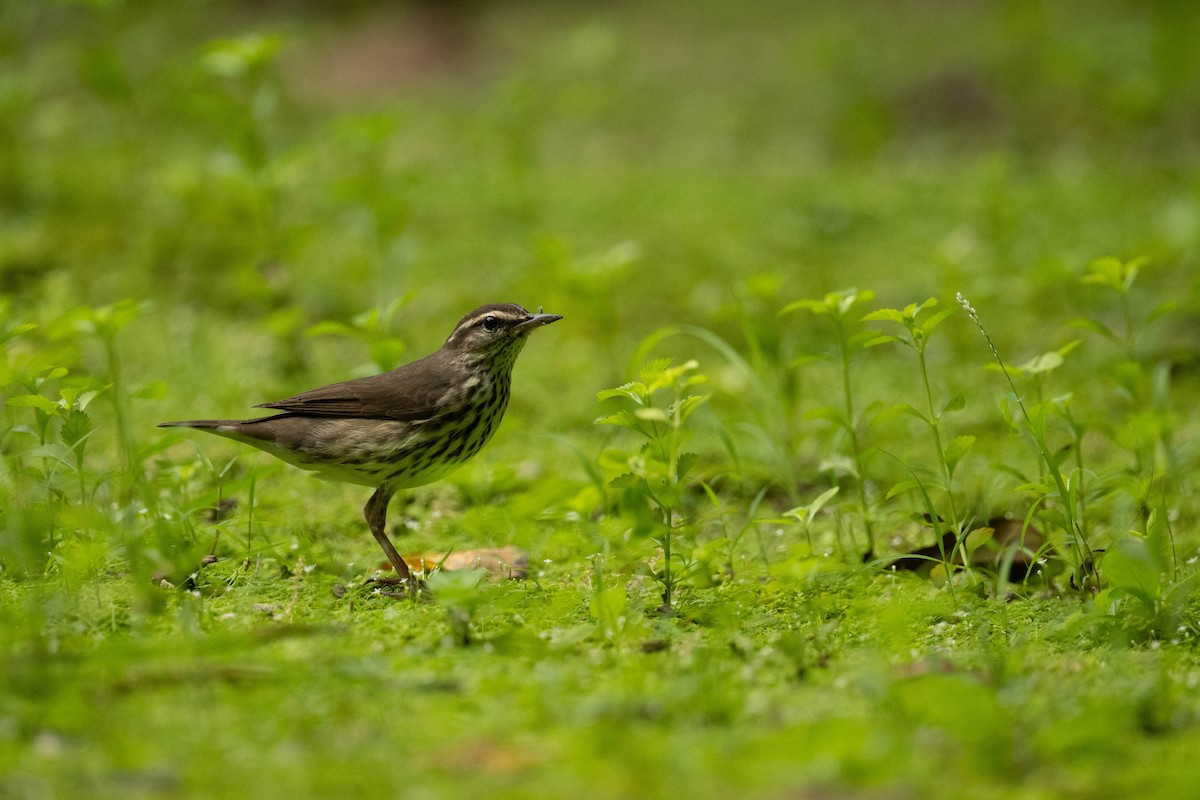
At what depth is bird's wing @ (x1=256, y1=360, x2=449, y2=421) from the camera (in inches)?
177

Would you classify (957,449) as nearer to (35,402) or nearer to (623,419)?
(623,419)

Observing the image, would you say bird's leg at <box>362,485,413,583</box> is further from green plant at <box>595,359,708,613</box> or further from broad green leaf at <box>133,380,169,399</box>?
green plant at <box>595,359,708,613</box>

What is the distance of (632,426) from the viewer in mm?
3689

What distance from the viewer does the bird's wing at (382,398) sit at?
4500 millimetres

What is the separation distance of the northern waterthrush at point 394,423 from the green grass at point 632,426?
228 millimetres

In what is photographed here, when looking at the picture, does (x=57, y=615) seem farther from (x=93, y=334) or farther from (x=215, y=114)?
(x=215, y=114)

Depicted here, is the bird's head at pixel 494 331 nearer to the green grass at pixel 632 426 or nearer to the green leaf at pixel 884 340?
the green grass at pixel 632 426

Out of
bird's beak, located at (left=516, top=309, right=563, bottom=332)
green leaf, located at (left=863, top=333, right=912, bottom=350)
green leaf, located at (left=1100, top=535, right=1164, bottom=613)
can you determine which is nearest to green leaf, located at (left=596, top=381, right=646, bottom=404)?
green leaf, located at (left=863, top=333, right=912, bottom=350)

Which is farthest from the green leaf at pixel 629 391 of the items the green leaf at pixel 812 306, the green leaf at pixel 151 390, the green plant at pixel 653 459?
the green leaf at pixel 151 390

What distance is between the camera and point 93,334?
4.03m

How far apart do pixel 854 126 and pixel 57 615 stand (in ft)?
25.9

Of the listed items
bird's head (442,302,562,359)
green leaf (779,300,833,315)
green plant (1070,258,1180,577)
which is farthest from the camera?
bird's head (442,302,562,359)

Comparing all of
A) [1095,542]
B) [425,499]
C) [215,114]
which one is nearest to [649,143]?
[215,114]

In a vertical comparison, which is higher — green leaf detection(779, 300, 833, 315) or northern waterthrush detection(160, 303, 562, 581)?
green leaf detection(779, 300, 833, 315)
